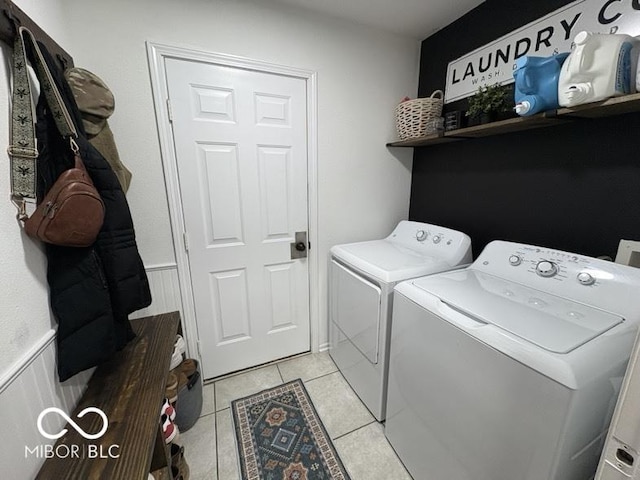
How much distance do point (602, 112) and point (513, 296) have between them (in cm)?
81

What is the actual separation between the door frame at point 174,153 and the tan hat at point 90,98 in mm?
286

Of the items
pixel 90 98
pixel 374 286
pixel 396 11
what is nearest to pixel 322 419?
pixel 374 286

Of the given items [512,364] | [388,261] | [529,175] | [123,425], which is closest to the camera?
[512,364]

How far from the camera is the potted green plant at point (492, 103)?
1.32 m

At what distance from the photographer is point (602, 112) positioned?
1056mm

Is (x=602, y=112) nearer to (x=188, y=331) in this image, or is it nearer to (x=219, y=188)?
(x=219, y=188)

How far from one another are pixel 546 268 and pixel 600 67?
0.76 meters

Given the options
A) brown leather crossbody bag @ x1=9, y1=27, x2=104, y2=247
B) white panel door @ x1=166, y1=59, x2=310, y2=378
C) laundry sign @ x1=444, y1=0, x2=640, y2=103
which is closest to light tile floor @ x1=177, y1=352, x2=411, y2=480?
white panel door @ x1=166, y1=59, x2=310, y2=378

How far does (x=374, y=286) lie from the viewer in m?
1.43

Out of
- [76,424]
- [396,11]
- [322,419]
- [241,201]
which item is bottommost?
[322,419]

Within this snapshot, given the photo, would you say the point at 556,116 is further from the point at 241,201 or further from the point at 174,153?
the point at 174,153

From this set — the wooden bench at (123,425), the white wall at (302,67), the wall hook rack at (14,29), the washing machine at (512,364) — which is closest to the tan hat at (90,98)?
the wall hook rack at (14,29)

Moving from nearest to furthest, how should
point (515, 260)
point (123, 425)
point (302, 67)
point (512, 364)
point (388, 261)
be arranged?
point (512, 364), point (123, 425), point (515, 260), point (388, 261), point (302, 67)

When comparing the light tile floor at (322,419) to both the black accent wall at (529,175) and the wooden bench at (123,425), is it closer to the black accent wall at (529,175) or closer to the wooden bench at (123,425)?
the wooden bench at (123,425)
